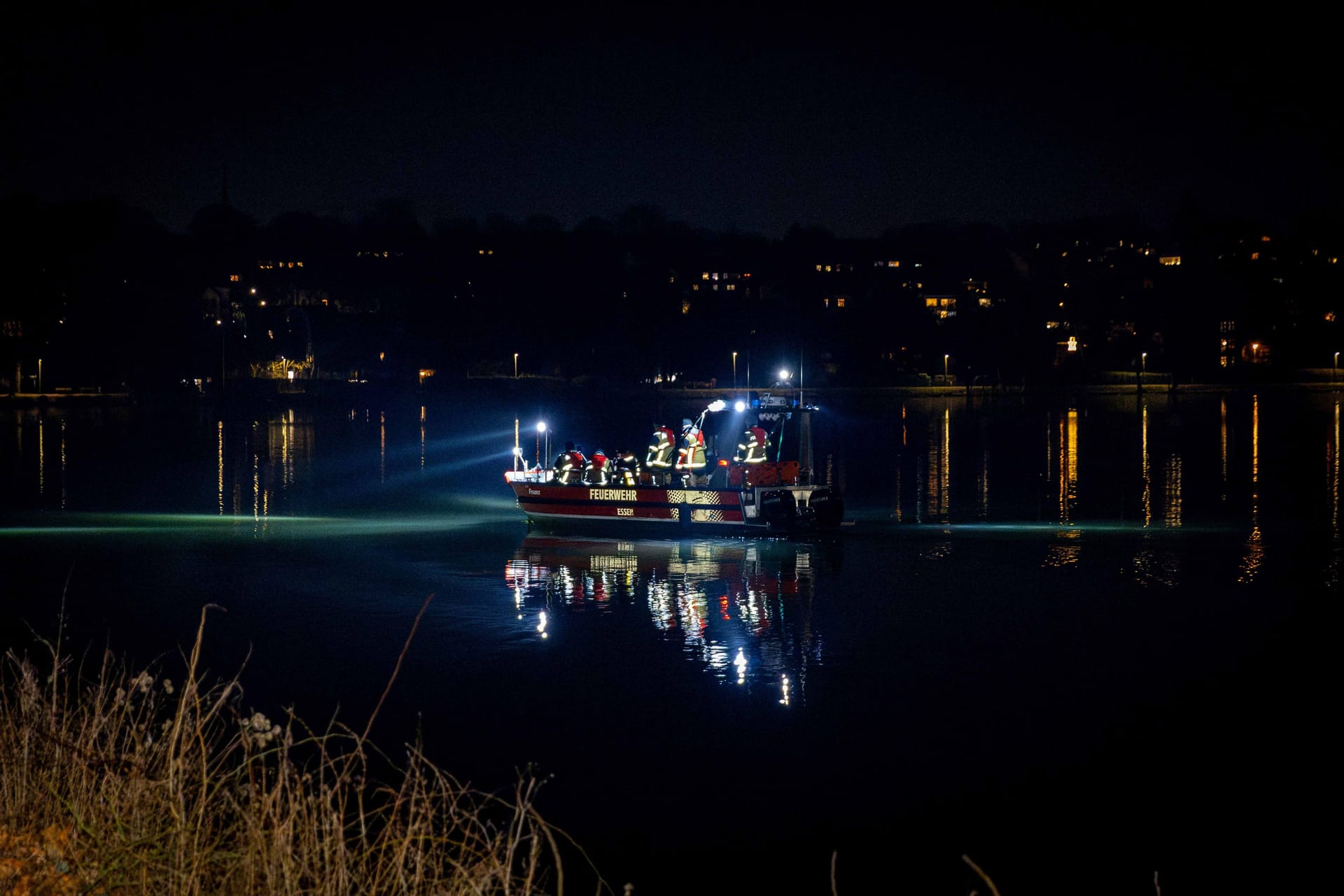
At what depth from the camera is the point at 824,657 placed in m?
15.4

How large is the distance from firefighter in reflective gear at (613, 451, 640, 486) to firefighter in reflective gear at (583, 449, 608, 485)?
231 millimetres

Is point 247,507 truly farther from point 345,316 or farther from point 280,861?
point 345,316

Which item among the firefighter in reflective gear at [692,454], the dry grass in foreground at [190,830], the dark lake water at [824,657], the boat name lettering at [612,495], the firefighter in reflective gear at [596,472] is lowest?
the dark lake water at [824,657]

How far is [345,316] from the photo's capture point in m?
168

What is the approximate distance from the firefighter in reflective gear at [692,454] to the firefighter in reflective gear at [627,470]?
3.21ft

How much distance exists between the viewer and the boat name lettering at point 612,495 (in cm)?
2622

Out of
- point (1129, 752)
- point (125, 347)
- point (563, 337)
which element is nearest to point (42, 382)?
point (125, 347)

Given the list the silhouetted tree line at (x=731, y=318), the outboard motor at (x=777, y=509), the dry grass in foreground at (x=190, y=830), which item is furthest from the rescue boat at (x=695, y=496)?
the silhouetted tree line at (x=731, y=318)

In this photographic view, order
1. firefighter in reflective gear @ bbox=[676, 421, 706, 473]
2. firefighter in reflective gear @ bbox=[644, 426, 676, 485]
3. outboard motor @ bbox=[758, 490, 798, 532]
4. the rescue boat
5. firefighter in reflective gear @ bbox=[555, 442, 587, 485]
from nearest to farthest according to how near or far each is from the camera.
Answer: outboard motor @ bbox=[758, 490, 798, 532], the rescue boat, firefighter in reflective gear @ bbox=[676, 421, 706, 473], firefighter in reflective gear @ bbox=[644, 426, 676, 485], firefighter in reflective gear @ bbox=[555, 442, 587, 485]

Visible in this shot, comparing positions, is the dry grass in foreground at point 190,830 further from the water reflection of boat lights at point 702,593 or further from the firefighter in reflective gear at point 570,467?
the firefighter in reflective gear at point 570,467

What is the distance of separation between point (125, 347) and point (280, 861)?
4604 inches

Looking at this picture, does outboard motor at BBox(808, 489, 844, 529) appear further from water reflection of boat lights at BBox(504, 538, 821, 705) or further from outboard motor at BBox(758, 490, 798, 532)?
water reflection of boat lights at BBox(504, 538, 821, 705)

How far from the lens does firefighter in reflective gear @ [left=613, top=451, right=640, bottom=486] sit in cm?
2664

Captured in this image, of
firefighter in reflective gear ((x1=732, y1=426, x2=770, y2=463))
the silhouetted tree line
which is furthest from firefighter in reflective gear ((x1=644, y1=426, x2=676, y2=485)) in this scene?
the silhouetted tree line
